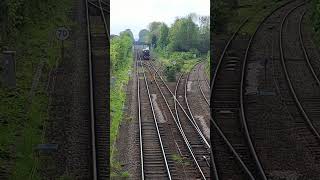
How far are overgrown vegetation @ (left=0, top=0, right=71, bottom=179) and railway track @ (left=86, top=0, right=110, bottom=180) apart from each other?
1.01m

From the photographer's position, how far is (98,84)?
1212 cm

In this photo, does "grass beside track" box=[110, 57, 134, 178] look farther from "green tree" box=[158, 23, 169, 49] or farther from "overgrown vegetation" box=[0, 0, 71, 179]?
"green tree" box=[158, 23, 169, 49]

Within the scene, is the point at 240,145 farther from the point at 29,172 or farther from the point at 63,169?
the point at 29,172

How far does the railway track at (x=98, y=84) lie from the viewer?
9.19 meters

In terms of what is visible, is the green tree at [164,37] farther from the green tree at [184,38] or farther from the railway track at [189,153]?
the railway track at [189,153]

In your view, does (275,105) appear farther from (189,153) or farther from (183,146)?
(183,146)

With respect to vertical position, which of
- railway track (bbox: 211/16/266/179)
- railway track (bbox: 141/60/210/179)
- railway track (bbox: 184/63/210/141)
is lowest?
railway track (bbox: 141/60/210/179)

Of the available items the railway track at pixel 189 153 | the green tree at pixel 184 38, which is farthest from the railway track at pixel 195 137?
the green tree at pixel 184 38

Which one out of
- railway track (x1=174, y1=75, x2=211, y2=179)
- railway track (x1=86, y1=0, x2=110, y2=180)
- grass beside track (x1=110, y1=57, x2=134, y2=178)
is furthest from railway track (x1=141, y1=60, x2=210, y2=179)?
railway track (x1=86, y1=0, x2=110, y2=180)

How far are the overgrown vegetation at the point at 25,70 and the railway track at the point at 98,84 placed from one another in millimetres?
1009

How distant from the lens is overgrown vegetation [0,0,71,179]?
906 cm

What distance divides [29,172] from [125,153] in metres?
4.52

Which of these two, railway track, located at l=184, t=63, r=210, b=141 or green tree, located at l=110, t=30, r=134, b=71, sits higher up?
green tree, located at l=110, t=30, r=134, b=71

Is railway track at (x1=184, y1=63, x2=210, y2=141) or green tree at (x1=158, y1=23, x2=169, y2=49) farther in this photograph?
green tree at (x1=158, y1=23, x2=169, y2=49)
